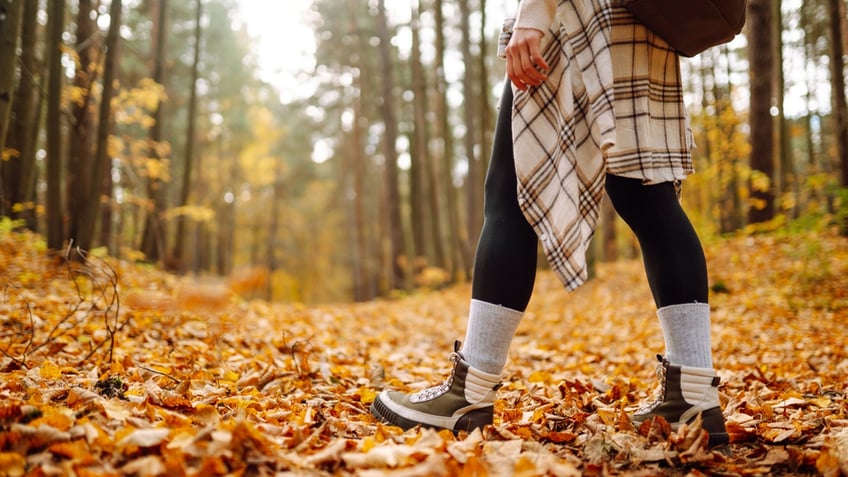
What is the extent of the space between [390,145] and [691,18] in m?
12.0

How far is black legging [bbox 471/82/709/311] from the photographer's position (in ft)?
5.38

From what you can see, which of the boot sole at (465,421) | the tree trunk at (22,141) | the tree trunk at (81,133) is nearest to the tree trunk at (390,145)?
the tree trunk at (81,133)

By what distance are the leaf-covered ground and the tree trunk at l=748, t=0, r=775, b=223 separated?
277cm

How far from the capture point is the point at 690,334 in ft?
5.28

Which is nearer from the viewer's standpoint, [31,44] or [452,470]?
[452,470]

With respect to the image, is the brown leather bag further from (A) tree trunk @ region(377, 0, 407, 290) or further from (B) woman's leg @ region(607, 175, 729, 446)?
Answer: (A) tree trunk @ region(377, 0, 407, 290)

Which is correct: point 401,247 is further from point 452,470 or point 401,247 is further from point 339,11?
point 452,470

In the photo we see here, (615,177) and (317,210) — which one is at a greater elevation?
(317,210)

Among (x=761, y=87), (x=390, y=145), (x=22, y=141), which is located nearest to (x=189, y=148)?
(x=390, y=145)

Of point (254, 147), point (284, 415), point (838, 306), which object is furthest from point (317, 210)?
point (284, 415)

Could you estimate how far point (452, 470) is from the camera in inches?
50.4

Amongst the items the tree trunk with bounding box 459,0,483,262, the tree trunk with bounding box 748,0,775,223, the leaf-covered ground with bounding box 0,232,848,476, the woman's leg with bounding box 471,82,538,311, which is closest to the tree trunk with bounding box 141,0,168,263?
the leaf-covered ground with bounding box 0,232,848,476

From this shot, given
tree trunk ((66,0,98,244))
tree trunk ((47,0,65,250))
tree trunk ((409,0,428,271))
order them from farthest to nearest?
tree trunk ((409,0,428,271)) < tree trunk ((66,0,98,244)) < tree trunk ((47,0,65,250))

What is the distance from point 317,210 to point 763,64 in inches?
832
